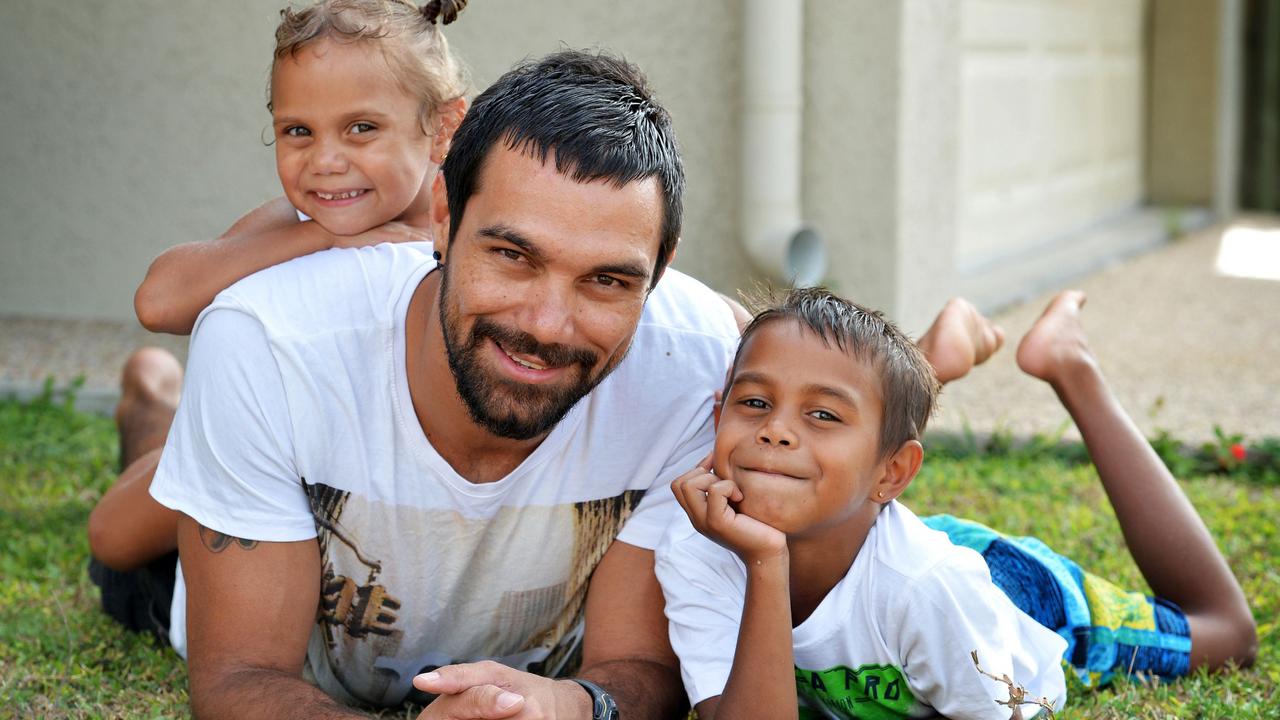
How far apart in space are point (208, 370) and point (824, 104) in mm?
4381

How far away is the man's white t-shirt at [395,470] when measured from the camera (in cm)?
261

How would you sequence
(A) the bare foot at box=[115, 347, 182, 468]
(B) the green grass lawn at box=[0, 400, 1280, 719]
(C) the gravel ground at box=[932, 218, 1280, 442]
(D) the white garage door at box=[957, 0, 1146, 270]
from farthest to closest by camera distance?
(D) the white garage door at box=[957, 0, 1146, 270] → (C) the gravel ground at box=[932, 218, 1280, 442] → (A) the bare foot at box=[115, 347, 182, 468] → (B) the green grass lawn at box=[0, 400, 1280, 719]

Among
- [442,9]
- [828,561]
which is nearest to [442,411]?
[828,561]

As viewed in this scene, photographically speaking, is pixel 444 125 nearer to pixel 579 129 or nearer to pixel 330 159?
pixel 330 159

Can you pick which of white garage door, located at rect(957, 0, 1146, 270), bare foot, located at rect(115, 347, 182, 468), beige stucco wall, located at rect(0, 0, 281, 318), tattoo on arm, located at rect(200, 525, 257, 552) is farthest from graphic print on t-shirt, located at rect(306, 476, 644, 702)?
white garage door, located at rect(957, 0, 1146, 270)

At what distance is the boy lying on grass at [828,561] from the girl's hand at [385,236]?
0.83 metres

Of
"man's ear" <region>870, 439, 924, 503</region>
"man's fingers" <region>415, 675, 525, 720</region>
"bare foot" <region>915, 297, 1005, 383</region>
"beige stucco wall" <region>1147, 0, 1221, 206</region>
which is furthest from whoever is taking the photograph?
"beige stucco wall" <region>1147, 0, 1221, 206</region>

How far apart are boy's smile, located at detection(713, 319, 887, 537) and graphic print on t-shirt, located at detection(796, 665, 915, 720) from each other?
0.28 meters

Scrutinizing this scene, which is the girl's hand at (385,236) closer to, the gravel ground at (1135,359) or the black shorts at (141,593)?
the black shorts at (141,593)

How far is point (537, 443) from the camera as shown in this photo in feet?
9.07

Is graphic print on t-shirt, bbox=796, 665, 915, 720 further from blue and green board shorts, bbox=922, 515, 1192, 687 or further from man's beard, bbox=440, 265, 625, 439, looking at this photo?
man's beard, bbox=440, 265, 625, 439

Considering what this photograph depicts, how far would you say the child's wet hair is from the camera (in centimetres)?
322

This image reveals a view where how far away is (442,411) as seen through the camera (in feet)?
8.77

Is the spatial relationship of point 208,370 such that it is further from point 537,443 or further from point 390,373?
point 537,443
